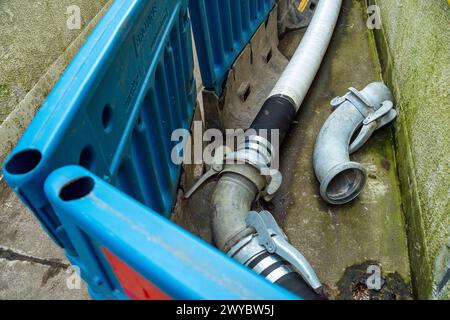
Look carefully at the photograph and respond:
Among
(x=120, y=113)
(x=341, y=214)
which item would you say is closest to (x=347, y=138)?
(x=341, y=214)

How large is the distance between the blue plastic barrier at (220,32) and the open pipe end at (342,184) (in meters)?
0.99

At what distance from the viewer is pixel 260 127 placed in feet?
8.33

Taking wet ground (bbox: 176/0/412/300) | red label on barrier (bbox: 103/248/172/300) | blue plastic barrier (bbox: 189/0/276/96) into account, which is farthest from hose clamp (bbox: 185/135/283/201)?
red label on barrier (bbox: 103/248/172/300)

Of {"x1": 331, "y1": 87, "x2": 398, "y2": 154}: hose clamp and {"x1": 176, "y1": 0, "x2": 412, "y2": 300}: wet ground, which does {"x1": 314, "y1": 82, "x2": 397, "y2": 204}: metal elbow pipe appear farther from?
{"x1": 176, "y1": 0, "x2": 412, "y2": 300}: wet ground

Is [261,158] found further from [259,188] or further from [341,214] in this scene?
[341,214]

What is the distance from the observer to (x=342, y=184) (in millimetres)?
2469

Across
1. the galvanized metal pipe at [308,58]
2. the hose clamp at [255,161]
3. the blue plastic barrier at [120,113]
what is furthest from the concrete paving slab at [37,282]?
the galvanized metal pipe at [308,58]

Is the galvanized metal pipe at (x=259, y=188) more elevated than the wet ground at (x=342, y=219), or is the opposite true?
the galvanized metal pipe at (x=259, y=188)

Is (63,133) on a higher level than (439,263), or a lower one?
higher

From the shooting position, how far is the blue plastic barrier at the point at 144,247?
696 mm

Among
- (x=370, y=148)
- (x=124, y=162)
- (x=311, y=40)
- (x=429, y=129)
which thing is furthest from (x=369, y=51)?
(x=124, y=162)

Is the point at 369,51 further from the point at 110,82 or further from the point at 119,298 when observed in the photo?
the point at 119,298

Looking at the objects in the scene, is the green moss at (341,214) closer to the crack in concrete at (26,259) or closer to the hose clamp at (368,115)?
the hose clamp at (368,115)

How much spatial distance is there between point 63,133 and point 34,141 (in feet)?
0.22
